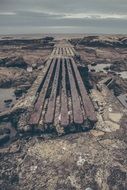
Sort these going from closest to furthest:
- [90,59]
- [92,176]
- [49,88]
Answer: [92,176]
[49,88]
[90,59]

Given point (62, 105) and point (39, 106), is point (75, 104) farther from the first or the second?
point (39, 106)

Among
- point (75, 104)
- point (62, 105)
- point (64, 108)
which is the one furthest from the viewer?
point (75, 104)

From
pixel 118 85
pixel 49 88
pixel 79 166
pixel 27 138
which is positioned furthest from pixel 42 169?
pixel 118 85

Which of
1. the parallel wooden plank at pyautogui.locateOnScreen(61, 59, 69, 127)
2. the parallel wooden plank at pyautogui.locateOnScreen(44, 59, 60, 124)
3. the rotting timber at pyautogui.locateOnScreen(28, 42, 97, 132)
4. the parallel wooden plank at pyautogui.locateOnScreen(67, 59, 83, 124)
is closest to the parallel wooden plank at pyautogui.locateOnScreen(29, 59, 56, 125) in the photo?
the rotting timber at pyautogui.locateOnScreen(28, 42, 97, 132)

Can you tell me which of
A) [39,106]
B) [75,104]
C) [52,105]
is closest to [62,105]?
[52,105]

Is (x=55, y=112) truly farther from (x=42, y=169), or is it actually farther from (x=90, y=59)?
(x=90, y=59)

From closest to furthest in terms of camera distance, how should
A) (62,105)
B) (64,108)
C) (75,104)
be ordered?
(64,108) < (62,105) < (75,104)

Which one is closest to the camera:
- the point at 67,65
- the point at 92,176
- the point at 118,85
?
the point at 92,176

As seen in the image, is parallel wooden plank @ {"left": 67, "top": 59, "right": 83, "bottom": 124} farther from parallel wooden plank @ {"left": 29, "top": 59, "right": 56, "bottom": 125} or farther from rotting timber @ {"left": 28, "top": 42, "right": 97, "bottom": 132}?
parallel wooden plank @ {"left": 29, "top": 59, "right": 56, "bottom": 125}

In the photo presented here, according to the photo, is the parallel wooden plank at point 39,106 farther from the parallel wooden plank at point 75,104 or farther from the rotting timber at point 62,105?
the parallel wooden plank at point 75,104
